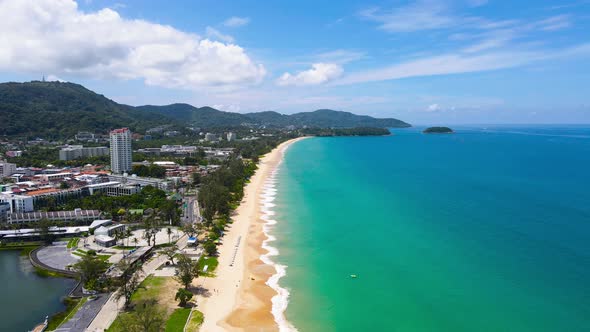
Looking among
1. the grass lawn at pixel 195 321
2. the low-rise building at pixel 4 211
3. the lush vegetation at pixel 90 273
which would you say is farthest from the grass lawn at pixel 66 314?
the low-rise building at pixel 4 211

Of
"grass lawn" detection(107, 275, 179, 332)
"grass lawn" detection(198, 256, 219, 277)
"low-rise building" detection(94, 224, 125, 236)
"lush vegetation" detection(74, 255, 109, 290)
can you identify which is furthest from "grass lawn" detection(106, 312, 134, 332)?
"low-rise building" detection(94, 224, 125, 236)

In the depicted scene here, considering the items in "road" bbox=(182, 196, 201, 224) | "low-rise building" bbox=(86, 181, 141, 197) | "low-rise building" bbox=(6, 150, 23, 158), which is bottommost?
"road" bbox=(182, 196, 201, 224)

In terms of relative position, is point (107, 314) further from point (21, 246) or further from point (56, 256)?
point (21, 246)

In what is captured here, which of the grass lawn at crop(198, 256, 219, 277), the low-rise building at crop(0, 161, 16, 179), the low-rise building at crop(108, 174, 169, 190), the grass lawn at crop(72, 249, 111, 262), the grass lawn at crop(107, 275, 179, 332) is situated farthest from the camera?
the low-rise building at crop(0, 161, 16, 179)

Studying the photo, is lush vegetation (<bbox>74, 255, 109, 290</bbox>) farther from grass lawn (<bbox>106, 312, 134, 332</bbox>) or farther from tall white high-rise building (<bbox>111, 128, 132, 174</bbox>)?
Answer: tall white high-rise building (<bbox>111, 128, 132, 174</bbox>)

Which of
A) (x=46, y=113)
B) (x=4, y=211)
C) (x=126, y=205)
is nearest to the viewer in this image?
(x=4, y=211)

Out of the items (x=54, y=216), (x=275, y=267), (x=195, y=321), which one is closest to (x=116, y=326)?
(x=195, y=321)
